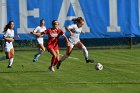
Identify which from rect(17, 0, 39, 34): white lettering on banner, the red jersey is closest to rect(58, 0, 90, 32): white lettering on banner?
rect(17, 0, 39, 34): white lettering on banner

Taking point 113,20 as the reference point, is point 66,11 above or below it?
above

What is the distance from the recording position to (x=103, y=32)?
126 feet

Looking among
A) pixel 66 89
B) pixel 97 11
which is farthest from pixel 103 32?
pixel 66 89

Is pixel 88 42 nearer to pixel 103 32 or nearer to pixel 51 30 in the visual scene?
pixel 103 32

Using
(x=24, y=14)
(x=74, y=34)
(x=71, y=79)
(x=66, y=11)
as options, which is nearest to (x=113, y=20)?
(x=66, y=11)

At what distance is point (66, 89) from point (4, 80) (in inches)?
139

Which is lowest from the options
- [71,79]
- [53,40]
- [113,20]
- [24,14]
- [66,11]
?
[71,79]

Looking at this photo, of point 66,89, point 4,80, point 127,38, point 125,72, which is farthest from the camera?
point 127,38

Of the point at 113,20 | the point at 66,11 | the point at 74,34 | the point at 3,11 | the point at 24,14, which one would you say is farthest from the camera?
the point at 113,20

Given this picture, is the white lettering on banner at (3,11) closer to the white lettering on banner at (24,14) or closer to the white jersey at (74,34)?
the white lettering on banner at (24,14)

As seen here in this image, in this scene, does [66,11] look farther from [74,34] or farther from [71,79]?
[71,79]

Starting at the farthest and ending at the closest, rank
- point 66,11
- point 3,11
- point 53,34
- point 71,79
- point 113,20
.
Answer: point 113,20 < point 66,11 < point 3,11 < point 53,34 < point 71,79

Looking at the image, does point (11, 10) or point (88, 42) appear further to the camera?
point (88, 42)

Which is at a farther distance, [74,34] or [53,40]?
[74,34]
